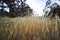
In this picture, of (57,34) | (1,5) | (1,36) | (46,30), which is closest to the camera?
(57,34)

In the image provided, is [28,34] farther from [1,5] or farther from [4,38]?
[1,5]

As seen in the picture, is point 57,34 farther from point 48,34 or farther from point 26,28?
point 26,28

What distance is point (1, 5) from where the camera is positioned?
21.2 metres

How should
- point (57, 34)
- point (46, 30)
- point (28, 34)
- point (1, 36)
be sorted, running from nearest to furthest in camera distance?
point (57, 34), point (46, 30), point (28, 34), point (1, 36)

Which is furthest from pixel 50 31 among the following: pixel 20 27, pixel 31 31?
pixel 20 27

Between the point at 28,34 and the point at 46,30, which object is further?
the point at 28,34

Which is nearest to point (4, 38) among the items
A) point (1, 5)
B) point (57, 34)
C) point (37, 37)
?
point (37, 37)

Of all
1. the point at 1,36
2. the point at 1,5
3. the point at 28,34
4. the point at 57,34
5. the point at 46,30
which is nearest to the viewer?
the point at 57,34

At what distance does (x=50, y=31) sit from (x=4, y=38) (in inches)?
55.5

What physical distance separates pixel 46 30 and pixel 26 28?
815 millimetres

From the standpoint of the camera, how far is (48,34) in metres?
4.89

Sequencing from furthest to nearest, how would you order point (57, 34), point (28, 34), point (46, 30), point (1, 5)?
1. point (1, 5)
2. point (28, 34)
3. point (46, 30)
4. point (57, 34)

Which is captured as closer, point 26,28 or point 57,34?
point 57,34

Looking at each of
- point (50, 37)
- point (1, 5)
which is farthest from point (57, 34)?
point (1, 5)
